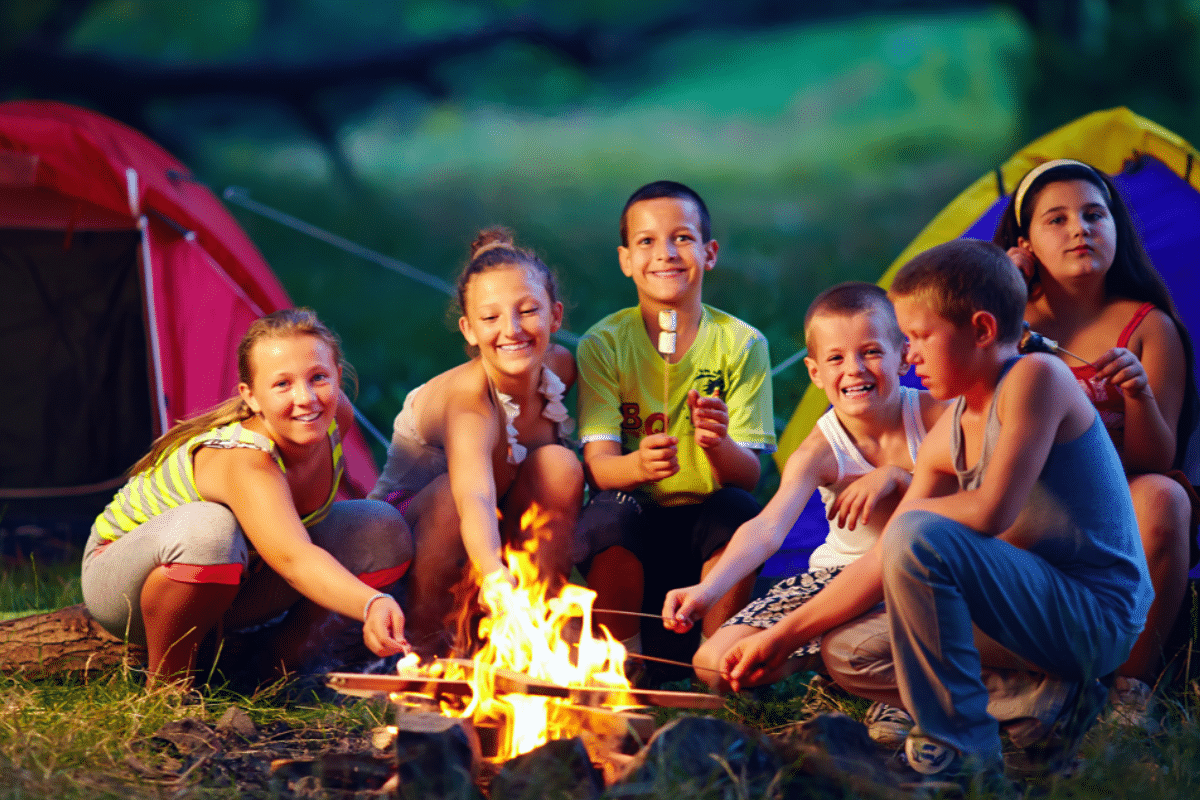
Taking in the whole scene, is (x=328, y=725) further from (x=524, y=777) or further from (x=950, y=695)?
(x=950, y=695)

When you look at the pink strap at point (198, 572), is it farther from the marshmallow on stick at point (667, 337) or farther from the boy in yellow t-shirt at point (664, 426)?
the marshmallow on stick at point (667, 337)

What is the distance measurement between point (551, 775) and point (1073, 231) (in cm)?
180

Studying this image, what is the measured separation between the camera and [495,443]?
9.09ft

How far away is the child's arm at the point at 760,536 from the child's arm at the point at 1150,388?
0.64m

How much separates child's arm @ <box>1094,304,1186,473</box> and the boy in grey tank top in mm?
458

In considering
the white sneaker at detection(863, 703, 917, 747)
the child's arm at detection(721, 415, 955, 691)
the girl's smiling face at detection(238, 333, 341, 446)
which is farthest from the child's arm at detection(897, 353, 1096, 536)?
the girl's smiling face at detection(238, 333, 341, 446)

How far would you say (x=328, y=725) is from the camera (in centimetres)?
252

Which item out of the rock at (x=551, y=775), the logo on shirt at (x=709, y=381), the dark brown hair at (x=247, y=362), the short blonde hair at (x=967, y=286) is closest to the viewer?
the rock at (x=551, y=775)

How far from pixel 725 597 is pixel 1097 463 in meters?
0.93

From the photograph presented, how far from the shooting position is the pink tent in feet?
12.4

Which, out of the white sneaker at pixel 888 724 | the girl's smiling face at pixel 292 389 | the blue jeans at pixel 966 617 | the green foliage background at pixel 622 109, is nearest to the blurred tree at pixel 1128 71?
the green foliage background at pixel 622 109

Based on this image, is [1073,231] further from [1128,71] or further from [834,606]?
[1128,71]

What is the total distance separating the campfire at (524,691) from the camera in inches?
84.4

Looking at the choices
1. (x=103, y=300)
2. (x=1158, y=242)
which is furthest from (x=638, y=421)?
(x=103, y=300)
